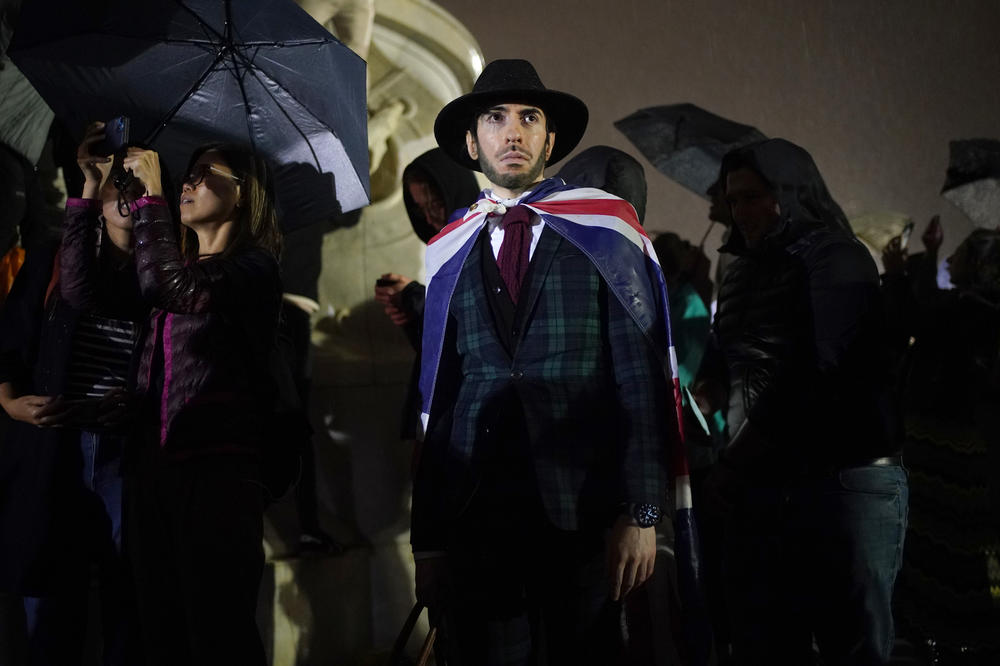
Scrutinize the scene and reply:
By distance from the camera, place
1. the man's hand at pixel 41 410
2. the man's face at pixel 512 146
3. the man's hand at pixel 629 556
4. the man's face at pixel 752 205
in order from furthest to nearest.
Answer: the man's face at pixel 752 205, the man's hand at pixel 41 410, the man's face at pixel 512 146, the man's hand at pixel 629 556

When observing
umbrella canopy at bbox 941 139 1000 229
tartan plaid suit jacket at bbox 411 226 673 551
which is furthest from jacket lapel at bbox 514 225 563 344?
umbrella canopy at bbox 941 139 1000 229

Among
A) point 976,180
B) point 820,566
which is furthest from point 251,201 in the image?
point 976,180

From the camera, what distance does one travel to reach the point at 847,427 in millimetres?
2535

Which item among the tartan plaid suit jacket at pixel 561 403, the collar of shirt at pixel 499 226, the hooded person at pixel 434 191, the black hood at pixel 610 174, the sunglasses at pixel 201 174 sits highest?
the hooded person at pixel 434 191

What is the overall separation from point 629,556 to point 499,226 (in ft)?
2.66

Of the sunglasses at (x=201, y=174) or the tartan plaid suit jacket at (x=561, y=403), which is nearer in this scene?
the tartan plaid suit jacket at (x=561, y=403)

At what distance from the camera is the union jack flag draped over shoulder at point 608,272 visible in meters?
2.08

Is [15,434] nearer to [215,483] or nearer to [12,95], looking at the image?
[215,483]

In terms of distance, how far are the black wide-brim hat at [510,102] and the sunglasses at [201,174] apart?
0.57 metres

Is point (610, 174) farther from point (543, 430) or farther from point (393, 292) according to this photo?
point (543, 430)

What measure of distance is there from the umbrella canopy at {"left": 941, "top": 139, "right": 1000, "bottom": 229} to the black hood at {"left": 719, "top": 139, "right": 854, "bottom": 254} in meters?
2.08

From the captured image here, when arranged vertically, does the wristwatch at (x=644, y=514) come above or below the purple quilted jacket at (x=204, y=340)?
below

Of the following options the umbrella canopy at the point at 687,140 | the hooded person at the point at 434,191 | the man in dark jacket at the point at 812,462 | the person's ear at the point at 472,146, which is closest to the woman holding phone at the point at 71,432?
the person's ear at the point at 472,146

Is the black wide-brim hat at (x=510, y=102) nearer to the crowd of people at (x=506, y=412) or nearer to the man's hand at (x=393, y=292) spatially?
the crowd of people at (x=506, y=412)
